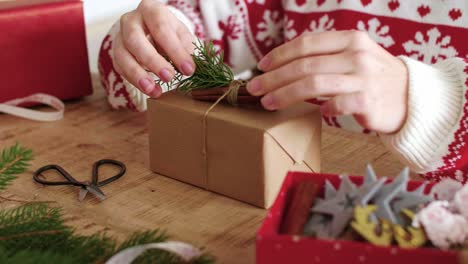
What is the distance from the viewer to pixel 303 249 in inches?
18.5

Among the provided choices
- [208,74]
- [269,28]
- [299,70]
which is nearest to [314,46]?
[299,70]

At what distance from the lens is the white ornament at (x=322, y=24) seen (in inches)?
47.3

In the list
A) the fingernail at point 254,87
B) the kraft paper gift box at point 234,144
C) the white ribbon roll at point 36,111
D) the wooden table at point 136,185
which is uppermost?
the fingernail at point 254,87

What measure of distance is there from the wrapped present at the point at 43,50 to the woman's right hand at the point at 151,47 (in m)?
0.16

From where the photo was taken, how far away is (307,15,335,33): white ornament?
1.20m

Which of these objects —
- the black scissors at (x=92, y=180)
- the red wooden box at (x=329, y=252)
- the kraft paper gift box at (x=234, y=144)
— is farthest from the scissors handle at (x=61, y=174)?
the red wooden box at (x=329, y=252)

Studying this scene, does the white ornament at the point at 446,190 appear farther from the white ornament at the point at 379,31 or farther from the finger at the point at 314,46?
the white ornament at the point at 379,31

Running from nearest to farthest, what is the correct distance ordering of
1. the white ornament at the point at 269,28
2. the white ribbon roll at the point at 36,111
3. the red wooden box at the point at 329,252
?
the red wooden box at the point at 329,252
the white ribbon roll at the point at 36,111
the white ornament at the point at 269,28

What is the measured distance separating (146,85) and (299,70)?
0.70 feet

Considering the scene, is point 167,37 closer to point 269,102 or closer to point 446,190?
point 269,102

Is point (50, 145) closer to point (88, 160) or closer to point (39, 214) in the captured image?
point (88, 160)

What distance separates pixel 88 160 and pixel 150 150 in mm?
92

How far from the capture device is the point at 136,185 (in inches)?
30.5

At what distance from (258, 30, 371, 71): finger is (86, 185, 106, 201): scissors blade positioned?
239mm
